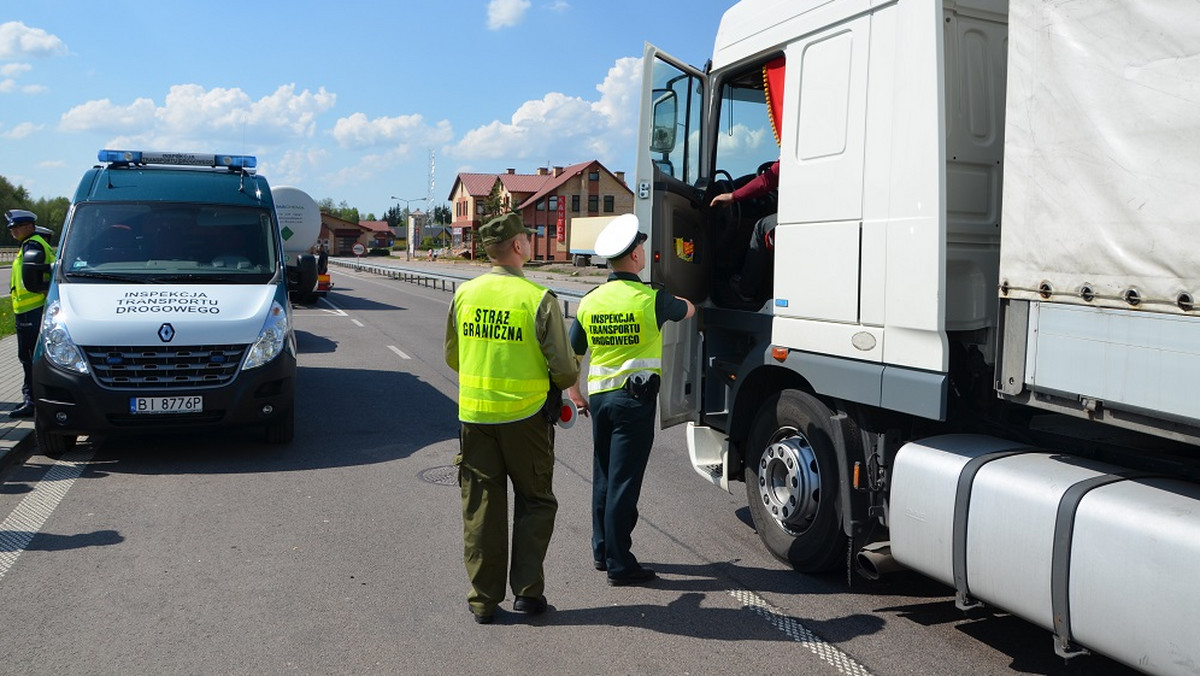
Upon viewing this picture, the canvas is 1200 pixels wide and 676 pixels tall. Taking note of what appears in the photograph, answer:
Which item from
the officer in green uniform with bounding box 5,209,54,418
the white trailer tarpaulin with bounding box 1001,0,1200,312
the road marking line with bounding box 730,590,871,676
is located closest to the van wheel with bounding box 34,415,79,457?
the officer in green uniform with bounding box 5,209,54,418

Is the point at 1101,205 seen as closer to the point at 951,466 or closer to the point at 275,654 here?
the point at 951,466

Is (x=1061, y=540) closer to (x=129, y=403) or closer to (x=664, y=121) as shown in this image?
(x=664, y=121)

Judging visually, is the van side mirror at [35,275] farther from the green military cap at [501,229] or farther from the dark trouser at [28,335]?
the green military cap at [501,229]

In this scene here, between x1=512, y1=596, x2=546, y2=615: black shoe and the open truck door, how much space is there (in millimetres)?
1674

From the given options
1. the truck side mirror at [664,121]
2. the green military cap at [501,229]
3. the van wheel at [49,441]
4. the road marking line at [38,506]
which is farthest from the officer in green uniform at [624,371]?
the van wheel at [49,441]

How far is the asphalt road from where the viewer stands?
4.13m

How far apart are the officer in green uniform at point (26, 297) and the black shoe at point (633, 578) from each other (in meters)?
6.09

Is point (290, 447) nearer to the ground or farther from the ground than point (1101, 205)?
nearer to the ground

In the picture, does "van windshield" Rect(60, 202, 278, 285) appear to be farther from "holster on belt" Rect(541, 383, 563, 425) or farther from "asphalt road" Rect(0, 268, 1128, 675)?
"holster on belt" Rect(541, 383, 563, 425)

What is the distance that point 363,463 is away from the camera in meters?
7.75

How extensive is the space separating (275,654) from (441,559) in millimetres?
1385

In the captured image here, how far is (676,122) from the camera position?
616 cm

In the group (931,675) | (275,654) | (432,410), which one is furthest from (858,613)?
(432,410)

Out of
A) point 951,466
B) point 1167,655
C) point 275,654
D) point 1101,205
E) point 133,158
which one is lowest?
point 275,654
